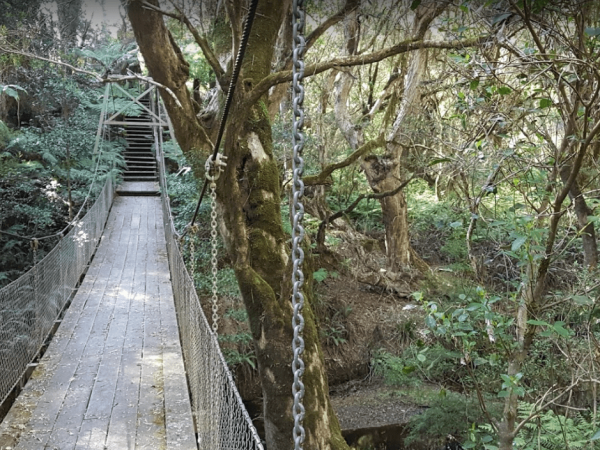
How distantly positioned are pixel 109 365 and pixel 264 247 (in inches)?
68.6

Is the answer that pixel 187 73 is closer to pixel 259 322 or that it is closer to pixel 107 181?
pixel 259 322

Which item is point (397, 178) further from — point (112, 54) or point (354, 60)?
point (112, 54)

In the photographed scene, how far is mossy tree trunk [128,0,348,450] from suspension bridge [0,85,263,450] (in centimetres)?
39

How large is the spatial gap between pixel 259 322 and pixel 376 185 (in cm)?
439

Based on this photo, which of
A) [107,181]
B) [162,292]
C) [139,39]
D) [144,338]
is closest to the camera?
[139,39]

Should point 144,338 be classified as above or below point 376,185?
below

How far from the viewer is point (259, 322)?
3160 mm

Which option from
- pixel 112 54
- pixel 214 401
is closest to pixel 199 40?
pixel 214 401

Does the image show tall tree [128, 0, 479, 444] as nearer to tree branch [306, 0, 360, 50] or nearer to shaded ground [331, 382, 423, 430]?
tree branch [306, 0, 360, 50]

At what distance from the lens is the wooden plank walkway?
3.04 metres

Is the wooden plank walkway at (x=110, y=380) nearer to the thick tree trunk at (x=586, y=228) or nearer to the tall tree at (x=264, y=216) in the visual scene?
the tall tree at (x=264, y=216)

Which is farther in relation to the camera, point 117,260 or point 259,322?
point 117,260

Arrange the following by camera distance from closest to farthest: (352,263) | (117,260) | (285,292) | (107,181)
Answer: (285,292) < (117,260) < (352,263) < (107,181)

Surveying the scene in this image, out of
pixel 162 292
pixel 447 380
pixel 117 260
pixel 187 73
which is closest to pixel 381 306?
pixel 447 380
